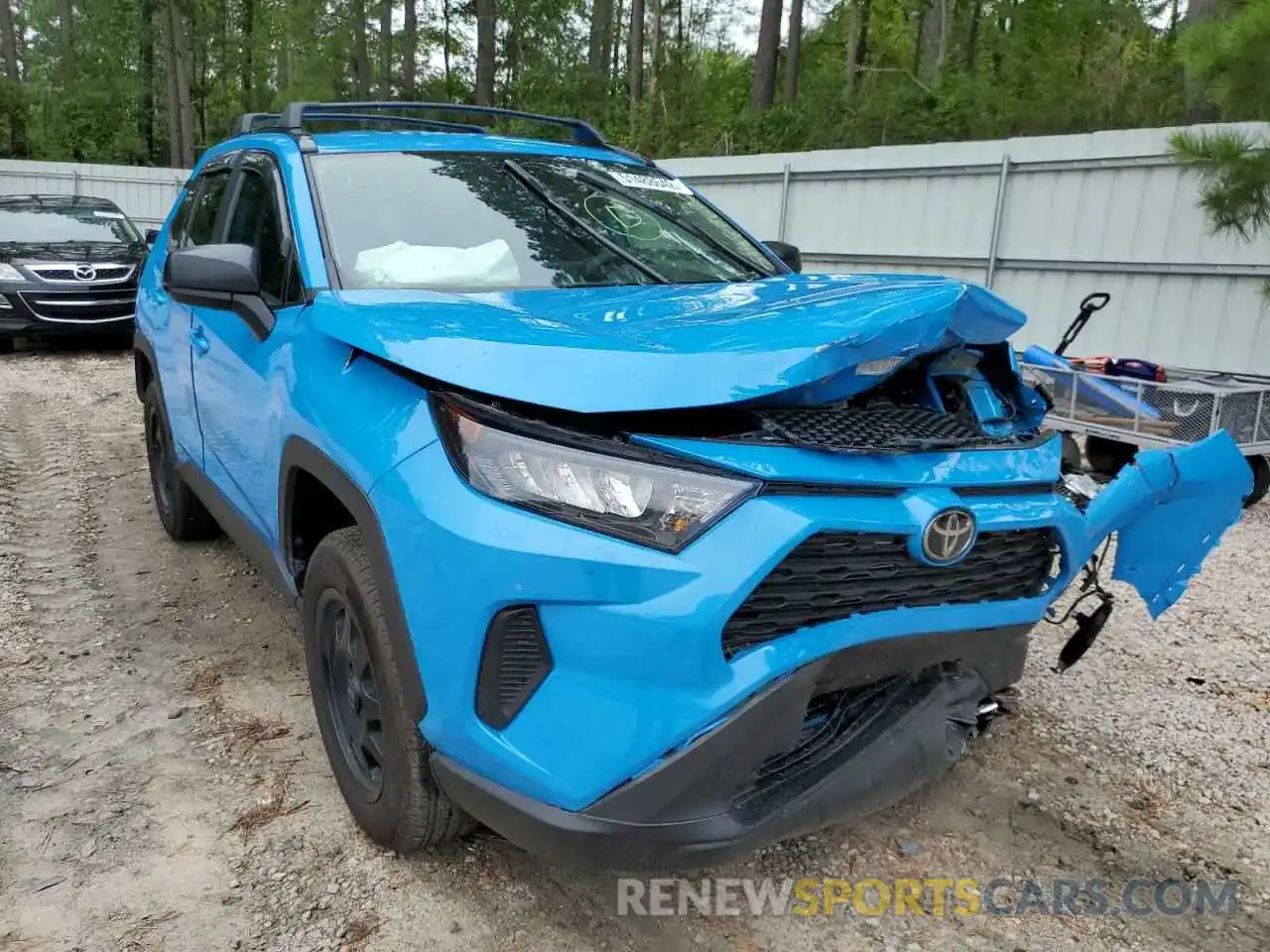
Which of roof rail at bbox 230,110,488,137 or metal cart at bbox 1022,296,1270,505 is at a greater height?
roof rail at bbox 230,110,488,137

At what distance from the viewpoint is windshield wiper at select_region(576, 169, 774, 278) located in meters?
→ 3.46

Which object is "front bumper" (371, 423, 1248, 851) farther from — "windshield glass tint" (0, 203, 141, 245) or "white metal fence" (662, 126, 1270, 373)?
"windshield glass tint" (0, 203, 141, 245)

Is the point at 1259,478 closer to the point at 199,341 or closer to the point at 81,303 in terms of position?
the point at 199,341

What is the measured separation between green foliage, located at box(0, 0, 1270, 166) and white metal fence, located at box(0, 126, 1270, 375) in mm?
1225

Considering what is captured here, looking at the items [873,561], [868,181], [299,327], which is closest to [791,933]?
[873,561]

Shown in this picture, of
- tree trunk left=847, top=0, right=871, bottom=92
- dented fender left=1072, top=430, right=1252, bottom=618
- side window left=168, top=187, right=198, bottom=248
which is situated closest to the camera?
dented fender left=1072, top=430, right=1252, bottom=618

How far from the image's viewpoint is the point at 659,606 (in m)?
1.72

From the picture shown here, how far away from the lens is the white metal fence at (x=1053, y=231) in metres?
7.98

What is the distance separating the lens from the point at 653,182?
3.76 m

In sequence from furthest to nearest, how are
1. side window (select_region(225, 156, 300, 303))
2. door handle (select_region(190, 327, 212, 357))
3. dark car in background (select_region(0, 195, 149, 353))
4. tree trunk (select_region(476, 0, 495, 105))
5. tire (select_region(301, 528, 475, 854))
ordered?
tree trunk (select_region(476, 0, 495, 105)) < dark car in background (select_region(0, 195, 149, 353)) < door handle (select_region(190, 327, 212, 357)) < side window (select_region(225, 156, 300, 303)) < tire (select_region(301, 528, 475, 854))

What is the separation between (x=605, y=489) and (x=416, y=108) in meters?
2.90

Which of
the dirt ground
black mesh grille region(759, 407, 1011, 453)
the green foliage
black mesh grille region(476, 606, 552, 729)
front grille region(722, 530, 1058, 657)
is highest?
the green foliage

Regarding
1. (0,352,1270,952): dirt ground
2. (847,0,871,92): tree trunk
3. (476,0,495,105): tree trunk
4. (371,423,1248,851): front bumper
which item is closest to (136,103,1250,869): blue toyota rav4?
(371,423,1248,851): front bumper

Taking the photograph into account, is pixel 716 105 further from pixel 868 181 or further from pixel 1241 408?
pixel 1241 408
